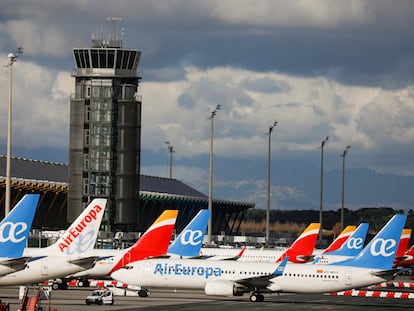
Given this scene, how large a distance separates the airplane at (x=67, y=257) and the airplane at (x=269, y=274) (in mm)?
12565

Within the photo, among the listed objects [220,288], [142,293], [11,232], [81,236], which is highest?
[11,232]

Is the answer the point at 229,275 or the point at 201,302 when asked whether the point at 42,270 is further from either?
the point at 229,275

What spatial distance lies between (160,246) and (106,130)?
84781 mm

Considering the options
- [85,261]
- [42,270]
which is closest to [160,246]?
[85,261]

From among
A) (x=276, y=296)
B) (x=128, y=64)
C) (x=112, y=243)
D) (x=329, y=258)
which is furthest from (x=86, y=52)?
(x=276, y=296)

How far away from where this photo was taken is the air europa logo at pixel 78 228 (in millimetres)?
74325

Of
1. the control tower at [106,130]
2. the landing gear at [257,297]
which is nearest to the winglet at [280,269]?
the landing gear at [257,297]

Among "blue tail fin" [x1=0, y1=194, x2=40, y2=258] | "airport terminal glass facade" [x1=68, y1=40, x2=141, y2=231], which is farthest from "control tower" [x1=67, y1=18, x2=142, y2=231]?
"blue tail fin" [x1=0, y1=194, x2=40, y2=258]

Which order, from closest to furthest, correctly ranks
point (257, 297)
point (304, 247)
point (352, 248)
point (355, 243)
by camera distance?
point (257, 297), point (304, 247), point (355, 243), point (352, 248)

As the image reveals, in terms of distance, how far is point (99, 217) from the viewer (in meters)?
75.6

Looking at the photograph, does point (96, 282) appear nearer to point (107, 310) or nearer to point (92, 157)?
point (107, 310)

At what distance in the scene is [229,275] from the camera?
8675 centimetres

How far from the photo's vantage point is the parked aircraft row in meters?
71.8

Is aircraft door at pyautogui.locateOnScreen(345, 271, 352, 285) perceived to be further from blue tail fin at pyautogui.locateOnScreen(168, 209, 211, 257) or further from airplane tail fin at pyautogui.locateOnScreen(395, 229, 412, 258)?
airplane tail fin at pyautogui.locateOnScreen(395, 229, 412, 258)
